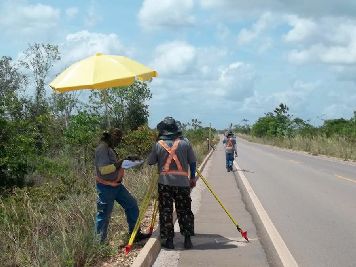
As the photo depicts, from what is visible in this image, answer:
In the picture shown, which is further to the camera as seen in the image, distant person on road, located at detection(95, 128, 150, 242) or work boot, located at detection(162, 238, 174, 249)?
work boot, located at detection(162, 238, 174, 249)

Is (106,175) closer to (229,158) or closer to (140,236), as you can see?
(140,236)

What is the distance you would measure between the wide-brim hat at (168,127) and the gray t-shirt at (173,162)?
14cm

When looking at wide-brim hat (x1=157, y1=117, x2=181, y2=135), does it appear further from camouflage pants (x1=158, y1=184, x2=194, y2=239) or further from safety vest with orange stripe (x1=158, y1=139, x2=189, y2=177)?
camouflage pants (x1=158, y1=184, x2=194, y2=239)

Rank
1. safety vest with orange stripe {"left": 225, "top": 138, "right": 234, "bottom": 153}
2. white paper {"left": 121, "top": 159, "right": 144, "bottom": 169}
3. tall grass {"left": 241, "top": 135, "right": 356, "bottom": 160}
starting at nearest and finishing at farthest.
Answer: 1. white paper {"left": 121, "top": 159, "right": 144, "bottom": 169}
2. safety vest with orange stripe {"left": 225, "top": 138, "right": 234, "bottom": 153}
3. tall grass {"left": 241, "top": 135, "right": 356, "bottom": 160}

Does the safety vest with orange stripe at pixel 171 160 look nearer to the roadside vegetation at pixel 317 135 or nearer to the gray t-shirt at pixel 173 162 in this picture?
the gray t-shirt at pixel 173 162

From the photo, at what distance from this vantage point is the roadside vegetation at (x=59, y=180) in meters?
7.14

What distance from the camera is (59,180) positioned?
15586mm

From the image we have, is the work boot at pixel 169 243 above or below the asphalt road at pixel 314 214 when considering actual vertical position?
below

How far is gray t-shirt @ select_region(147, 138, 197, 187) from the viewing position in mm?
8109

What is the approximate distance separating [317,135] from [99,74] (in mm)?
48348

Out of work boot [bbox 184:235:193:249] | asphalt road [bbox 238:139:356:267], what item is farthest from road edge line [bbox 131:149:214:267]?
asphalt road [bbox 238:139:356:267]

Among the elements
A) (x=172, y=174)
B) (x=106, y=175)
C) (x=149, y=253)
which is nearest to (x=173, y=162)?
(x=172, y=174)

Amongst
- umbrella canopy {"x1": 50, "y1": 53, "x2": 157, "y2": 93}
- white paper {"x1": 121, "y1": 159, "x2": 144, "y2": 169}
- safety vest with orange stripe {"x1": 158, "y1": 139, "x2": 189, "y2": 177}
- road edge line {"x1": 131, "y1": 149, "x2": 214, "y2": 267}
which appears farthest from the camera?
safety vest with orange stripe {"x1": 158, "y1": 139, "x2": 189, "y2": 177}

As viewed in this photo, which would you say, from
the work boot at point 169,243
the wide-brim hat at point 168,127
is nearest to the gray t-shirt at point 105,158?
the wide-brim hat at point 168,127
